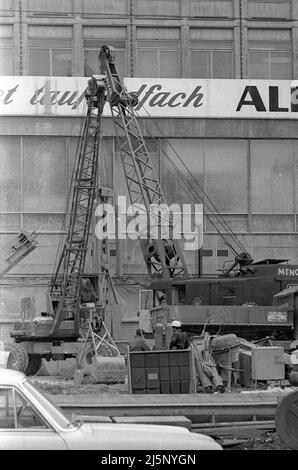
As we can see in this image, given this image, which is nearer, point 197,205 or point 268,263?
point 268,263

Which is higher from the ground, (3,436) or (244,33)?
(244,33)

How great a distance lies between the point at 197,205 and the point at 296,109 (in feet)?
17.3

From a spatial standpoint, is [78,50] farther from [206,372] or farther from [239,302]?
[206,372]

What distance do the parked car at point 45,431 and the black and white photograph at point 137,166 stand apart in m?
15.3

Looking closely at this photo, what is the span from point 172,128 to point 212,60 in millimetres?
2900

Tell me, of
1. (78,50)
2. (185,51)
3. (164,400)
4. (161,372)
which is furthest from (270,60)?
(164,400)

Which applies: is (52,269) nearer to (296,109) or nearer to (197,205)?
(197,205)

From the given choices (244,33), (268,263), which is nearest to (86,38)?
(244,33)

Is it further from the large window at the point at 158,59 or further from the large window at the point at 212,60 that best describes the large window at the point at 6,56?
the large window at the point at 212,60

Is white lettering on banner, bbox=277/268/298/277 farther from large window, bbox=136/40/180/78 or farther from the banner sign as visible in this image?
large window, bbox=136/40/180/78

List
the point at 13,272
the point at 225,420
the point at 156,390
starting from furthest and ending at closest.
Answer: the point at 13,272 → the point at 156,390 → the point at 225,420

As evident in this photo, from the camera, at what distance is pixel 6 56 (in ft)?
95.7

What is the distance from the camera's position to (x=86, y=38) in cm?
3022

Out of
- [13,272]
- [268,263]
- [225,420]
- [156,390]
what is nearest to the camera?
[225,420]
